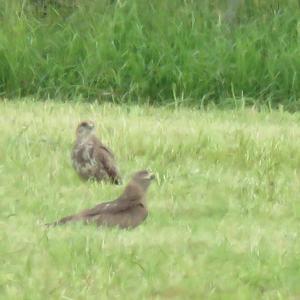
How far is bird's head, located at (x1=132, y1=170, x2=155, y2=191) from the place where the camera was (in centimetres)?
865

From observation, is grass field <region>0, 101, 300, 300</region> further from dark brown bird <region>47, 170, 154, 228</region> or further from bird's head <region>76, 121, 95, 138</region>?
bird's head <region>76, 121, 95, 138</region>

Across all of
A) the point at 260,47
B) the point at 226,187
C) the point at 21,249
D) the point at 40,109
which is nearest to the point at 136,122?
the point at 40,109

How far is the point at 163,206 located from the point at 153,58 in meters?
5.07

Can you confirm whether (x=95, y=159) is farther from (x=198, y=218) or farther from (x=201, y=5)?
(x=201, y=5)

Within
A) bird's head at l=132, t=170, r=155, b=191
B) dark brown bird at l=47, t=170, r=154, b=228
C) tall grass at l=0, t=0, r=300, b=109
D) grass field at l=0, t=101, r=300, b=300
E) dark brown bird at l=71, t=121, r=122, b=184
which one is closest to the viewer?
grass field at l=0, t=101, r=300, b=300

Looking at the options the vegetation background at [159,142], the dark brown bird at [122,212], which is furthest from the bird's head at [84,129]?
the dark brown bird at [122,212]

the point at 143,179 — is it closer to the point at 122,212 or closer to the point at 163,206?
the point at 163,206

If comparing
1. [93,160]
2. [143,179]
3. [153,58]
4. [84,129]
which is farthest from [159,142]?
[153,58]

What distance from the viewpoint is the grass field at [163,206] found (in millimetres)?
7293

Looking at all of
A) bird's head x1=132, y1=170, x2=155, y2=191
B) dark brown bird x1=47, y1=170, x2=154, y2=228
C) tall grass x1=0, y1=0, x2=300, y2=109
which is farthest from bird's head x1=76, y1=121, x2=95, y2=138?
tall grass x1=0, y1=0, x2=300, y2=109

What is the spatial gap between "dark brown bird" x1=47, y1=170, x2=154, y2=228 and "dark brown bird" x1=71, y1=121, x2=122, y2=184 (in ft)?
3.11

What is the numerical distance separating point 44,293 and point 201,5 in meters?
8.19

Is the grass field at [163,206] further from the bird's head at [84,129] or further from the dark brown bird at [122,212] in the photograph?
the bird's head at [84,129]

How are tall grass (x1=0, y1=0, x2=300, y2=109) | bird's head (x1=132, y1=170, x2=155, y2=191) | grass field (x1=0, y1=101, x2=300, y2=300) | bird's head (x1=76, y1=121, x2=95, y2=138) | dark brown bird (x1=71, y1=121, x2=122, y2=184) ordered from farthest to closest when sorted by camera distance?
1. tall grass (x1=0, y1=0, x2=300, y2=109)
2. bird's head (x1=76, y1=121, x2=95, y2=138)
3. dark brown bird (x1=71, y1=121, x2=122, y2=184)
4. bird's head (x1=132, y1=170, x2=155, y2=191)
5. grass field (x1=0, y1=101, x2=300, y2=300)
